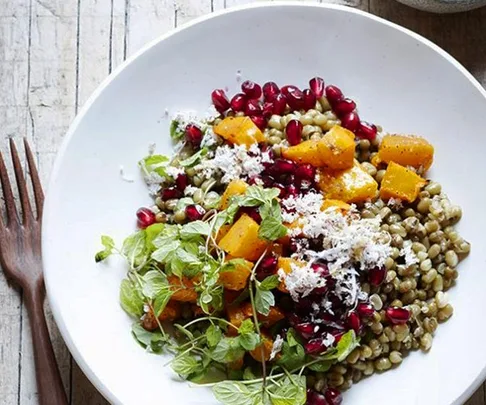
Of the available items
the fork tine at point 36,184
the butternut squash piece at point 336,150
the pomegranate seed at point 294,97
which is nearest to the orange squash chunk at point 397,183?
the butternut squash piece at point 336,150

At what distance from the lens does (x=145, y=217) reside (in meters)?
2.60

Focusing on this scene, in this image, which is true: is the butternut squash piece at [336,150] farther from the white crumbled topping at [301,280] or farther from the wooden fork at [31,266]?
the wooden fork at [31,266]

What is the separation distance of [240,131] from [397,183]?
0.47m

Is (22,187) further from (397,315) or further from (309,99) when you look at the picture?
(397,315)

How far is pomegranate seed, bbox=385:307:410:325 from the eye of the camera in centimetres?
242

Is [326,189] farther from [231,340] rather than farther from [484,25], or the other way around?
[484,25]

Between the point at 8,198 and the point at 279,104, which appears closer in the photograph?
the point at 279,104

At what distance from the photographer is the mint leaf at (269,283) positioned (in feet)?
7.56

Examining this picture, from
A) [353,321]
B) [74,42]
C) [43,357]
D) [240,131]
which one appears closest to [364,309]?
[353,321]

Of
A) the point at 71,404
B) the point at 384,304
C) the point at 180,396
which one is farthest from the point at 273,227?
the point at 71,404

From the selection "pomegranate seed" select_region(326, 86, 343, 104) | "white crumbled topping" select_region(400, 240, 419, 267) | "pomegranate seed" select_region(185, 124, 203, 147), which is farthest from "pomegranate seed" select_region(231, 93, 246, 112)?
"white crumbled topping" select_region(400, 240, 419, 267)

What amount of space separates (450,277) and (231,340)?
670 millimetres

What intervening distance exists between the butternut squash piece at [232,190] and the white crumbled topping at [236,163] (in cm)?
4

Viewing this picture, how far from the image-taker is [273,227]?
228 cm
